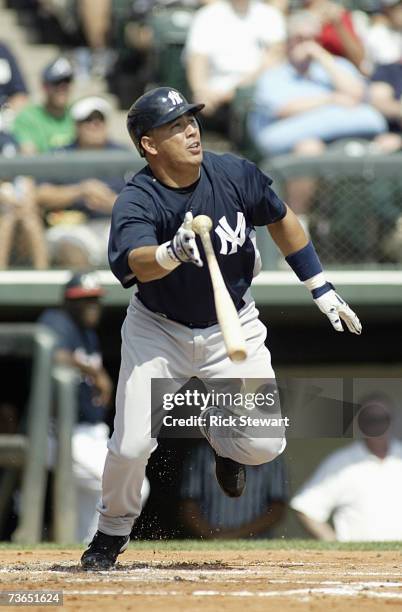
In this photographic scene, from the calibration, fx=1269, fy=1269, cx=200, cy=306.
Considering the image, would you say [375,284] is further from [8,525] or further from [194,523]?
[8,525]

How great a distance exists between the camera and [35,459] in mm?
8203

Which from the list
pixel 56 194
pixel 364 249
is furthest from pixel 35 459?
pixel 364 249

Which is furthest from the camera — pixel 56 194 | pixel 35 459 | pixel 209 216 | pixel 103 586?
pixel 56 194

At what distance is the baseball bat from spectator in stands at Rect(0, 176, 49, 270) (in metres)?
4.06

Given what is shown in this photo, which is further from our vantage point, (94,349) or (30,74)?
(30,74)

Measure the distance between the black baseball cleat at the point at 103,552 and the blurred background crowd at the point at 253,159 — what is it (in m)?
1.77

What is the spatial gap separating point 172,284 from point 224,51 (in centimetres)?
529

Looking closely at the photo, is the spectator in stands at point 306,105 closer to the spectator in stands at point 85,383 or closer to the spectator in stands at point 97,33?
the spectator in stands at point 85,383

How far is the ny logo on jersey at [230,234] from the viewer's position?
201 inches

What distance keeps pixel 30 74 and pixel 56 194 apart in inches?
130

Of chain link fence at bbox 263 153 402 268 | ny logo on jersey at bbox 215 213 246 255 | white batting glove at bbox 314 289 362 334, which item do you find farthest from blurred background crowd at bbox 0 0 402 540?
ny logo on jersey at bbox 215 213 246 255

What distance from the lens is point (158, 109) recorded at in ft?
16.7
